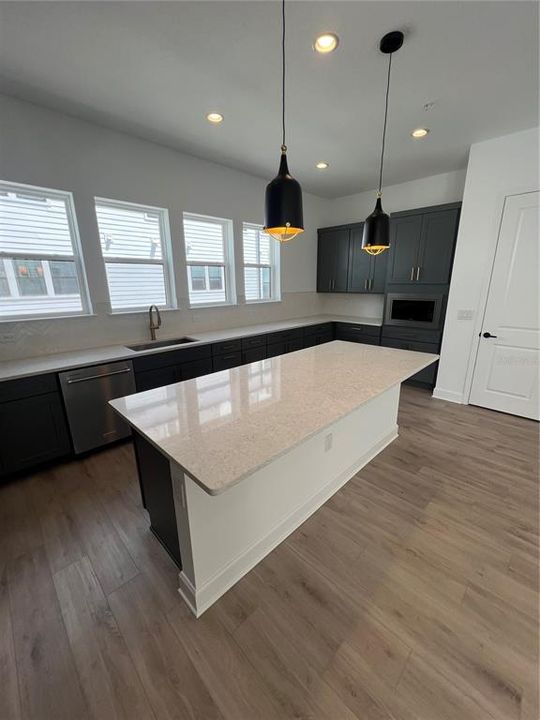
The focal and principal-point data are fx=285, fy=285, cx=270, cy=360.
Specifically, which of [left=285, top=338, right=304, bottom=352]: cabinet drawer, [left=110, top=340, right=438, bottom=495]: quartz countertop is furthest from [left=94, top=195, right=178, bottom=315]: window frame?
[left=110, top=340, right=438, bottom=495]: quartz countertop

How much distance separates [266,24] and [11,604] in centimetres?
341

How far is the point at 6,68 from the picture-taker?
1.96 m

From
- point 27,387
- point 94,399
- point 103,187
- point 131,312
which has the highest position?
point 103,187

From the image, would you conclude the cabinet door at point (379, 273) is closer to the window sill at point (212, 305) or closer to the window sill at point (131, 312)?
the window sill at point (212, 305)

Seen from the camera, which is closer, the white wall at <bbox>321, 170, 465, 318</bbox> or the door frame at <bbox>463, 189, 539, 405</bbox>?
the door frame at <bbox>463, 189, 539, 405</bbox>

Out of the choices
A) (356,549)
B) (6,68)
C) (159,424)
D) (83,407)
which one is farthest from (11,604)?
(6,68)

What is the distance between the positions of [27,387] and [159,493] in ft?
4.98

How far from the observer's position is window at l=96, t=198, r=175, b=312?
2985mm

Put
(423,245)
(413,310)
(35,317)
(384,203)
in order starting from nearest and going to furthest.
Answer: (35,317)
(423,245)
(413,310)
(384,203)

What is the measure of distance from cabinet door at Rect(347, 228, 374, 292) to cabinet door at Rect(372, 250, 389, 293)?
54 millimetres

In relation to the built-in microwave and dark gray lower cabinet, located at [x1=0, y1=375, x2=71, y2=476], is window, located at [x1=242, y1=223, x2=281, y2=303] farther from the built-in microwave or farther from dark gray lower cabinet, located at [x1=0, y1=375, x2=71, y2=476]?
dark gray lower cabinet, located at [x1=0, y1=375, x2=71, y2=476]

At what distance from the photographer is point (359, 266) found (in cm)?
478

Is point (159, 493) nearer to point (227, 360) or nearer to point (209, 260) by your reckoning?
point (227, 360)

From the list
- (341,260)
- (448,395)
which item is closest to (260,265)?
(341,260)
